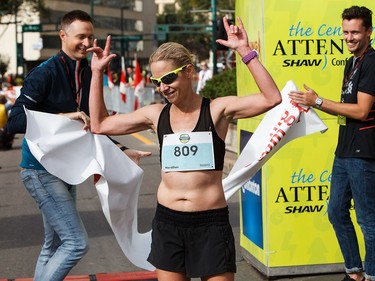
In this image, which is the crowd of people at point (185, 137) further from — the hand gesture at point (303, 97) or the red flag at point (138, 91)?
the red flag at point (138, 91)

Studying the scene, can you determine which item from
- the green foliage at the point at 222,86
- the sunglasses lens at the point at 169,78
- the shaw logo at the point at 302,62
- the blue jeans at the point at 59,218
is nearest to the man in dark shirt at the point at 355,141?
the shaw logo at the point at 302,62

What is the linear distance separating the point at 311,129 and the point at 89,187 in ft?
29.1

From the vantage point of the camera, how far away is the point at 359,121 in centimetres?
598

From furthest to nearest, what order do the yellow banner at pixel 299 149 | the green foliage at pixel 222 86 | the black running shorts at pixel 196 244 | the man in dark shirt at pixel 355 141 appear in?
the green foliage at pixel 222 86
the yellow banner at pixel 299 149
the man in dark shirt at pixel 355 141
the black running shorts at pixel 196 244

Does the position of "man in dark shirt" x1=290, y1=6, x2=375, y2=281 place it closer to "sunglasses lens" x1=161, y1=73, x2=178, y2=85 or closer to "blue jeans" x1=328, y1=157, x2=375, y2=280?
"blue jeans" x1=328, y1=157, x2=375, y2=280

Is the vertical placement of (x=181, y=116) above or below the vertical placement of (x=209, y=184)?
above

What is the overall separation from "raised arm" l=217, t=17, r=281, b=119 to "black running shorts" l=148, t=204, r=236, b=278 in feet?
1.79

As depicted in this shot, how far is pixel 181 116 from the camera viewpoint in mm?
4719

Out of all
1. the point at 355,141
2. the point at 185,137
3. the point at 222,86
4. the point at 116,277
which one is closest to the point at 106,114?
the point at 185,137

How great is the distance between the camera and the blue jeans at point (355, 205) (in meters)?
5.99

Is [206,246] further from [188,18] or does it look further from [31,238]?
[188,18]

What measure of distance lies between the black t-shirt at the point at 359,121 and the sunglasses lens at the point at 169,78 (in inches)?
69.9

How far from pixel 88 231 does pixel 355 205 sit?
4570 millimetres

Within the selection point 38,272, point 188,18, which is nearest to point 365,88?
point 38,272
